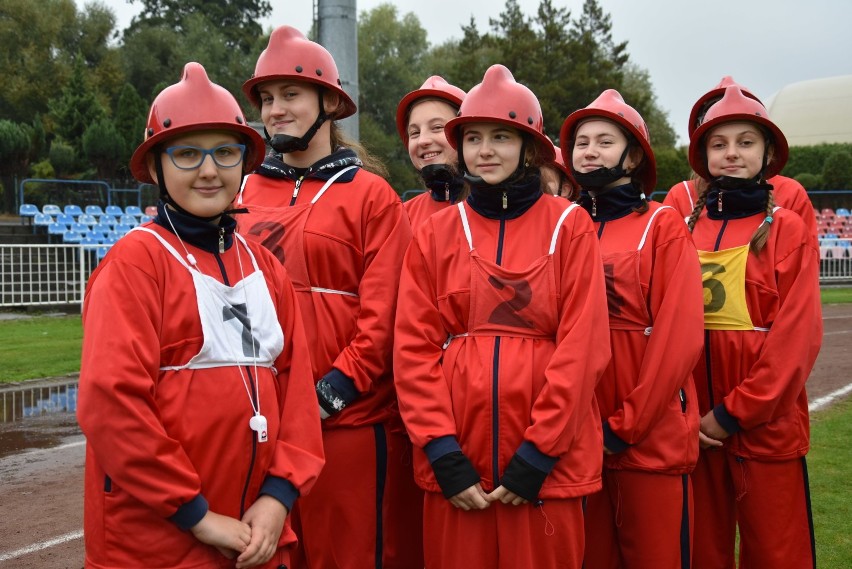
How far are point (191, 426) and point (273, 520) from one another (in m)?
0.43

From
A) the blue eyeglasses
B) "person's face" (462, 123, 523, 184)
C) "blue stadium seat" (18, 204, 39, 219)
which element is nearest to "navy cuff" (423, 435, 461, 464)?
"person's face" (462, 123, 523, 184)

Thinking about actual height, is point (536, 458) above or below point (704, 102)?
below

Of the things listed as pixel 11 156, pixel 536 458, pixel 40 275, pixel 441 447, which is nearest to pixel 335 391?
pixel 441 447

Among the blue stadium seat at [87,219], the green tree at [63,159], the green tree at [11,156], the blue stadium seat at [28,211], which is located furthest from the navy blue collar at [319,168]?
the green tree at [63,159]

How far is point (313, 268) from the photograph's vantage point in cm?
397

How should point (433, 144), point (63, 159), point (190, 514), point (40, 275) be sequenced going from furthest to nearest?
point (63, 159)
point (40, 275)
point (433, 144)
point (190, 514)

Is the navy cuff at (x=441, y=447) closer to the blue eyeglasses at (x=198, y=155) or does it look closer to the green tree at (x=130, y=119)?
the blue eyeglasses at (x=198, y=155)

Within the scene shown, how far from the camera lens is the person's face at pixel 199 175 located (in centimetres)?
313

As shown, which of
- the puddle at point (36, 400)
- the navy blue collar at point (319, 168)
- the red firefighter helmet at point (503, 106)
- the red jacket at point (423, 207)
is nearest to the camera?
the red firefighter helmet at point (503, 106)

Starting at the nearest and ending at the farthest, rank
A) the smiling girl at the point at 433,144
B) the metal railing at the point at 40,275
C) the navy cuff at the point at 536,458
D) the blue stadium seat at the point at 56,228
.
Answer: the navy cuff at the point at 536,458 < the smiling girl at the point at 433,144 < the metal railing at the point at 40,275 < the blue stadium seat at the point at 56,228

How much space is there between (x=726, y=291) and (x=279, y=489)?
8.08 feet

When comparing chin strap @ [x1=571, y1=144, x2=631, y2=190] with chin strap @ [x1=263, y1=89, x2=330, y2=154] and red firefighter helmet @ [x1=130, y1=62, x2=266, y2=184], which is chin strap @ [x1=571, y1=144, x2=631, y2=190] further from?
red firefighter helmet @ [x1=130, y1=62, x2=266, y2=184]

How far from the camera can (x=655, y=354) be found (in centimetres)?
392

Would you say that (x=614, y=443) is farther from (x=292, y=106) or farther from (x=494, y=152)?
(x=292, y=106)
